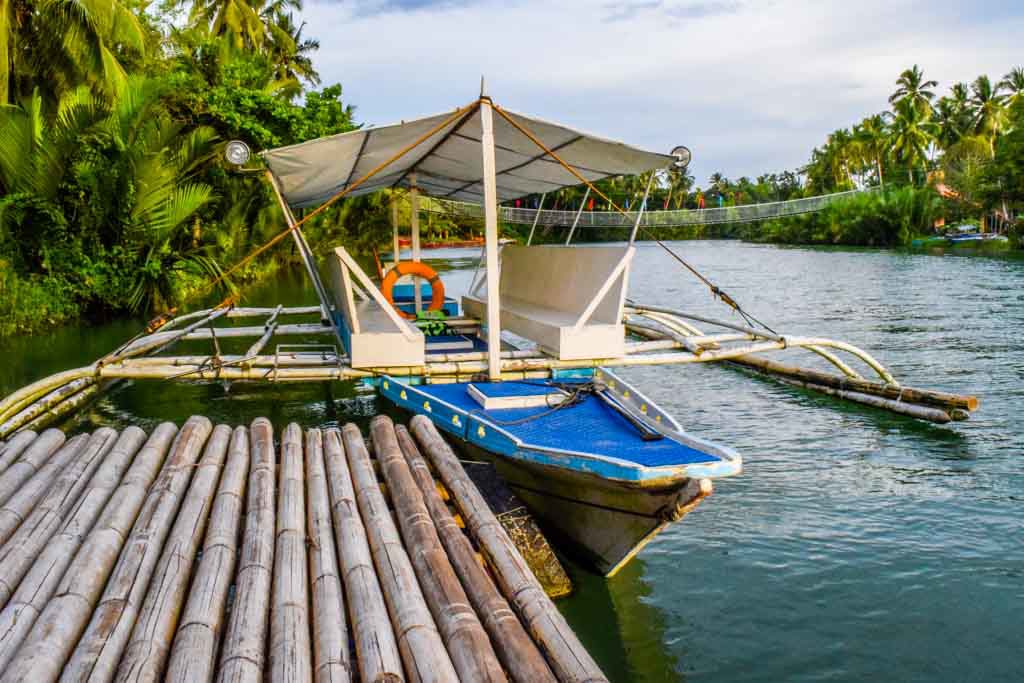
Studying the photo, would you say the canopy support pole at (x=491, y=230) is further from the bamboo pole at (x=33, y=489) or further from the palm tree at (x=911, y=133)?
the palm tree at (x=911, y=133)

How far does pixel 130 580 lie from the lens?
3357 millimetres

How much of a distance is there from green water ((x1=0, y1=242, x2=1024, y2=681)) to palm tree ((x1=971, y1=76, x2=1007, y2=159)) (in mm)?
51917

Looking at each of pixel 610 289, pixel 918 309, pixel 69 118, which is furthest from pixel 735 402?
pixel 69 118

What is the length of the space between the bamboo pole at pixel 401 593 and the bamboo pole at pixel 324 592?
7.9 inches

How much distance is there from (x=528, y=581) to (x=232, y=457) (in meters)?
2.36

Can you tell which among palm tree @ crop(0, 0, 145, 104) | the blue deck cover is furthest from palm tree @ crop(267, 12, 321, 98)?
the blue deck cover

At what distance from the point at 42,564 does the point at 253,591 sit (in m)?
1.04

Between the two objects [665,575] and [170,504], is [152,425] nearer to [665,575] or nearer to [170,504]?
[170,504]

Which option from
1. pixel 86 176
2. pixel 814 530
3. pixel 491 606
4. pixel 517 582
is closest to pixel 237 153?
pixel 517 582

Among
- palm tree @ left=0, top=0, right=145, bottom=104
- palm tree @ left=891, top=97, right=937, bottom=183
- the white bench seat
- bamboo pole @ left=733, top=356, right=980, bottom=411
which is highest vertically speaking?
palm tree @ left=891, top=97, right=937, bottom=183

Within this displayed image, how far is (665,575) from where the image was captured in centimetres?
574

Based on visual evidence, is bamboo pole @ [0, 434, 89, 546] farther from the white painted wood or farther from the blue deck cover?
the white painted wood

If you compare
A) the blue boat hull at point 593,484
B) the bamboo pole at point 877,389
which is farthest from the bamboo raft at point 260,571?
the bamboo pole at point 877,389

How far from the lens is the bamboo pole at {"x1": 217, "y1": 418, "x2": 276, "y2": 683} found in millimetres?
2824
